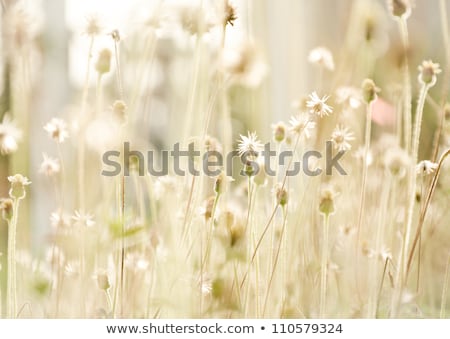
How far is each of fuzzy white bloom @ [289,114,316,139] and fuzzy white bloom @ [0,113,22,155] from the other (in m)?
0.51

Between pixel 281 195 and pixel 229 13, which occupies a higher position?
pixel 229 13

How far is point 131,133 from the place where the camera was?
1.07 m

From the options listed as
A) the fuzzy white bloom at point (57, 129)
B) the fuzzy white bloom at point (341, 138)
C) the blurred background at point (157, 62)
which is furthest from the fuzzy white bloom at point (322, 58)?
the fuzzy white bloom at point (57, 129)

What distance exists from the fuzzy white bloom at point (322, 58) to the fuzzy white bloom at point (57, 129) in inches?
18.7

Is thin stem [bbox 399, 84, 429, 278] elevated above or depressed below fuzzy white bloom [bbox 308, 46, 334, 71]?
below

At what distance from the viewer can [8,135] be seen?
42.3 inches

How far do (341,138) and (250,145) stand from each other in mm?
167
